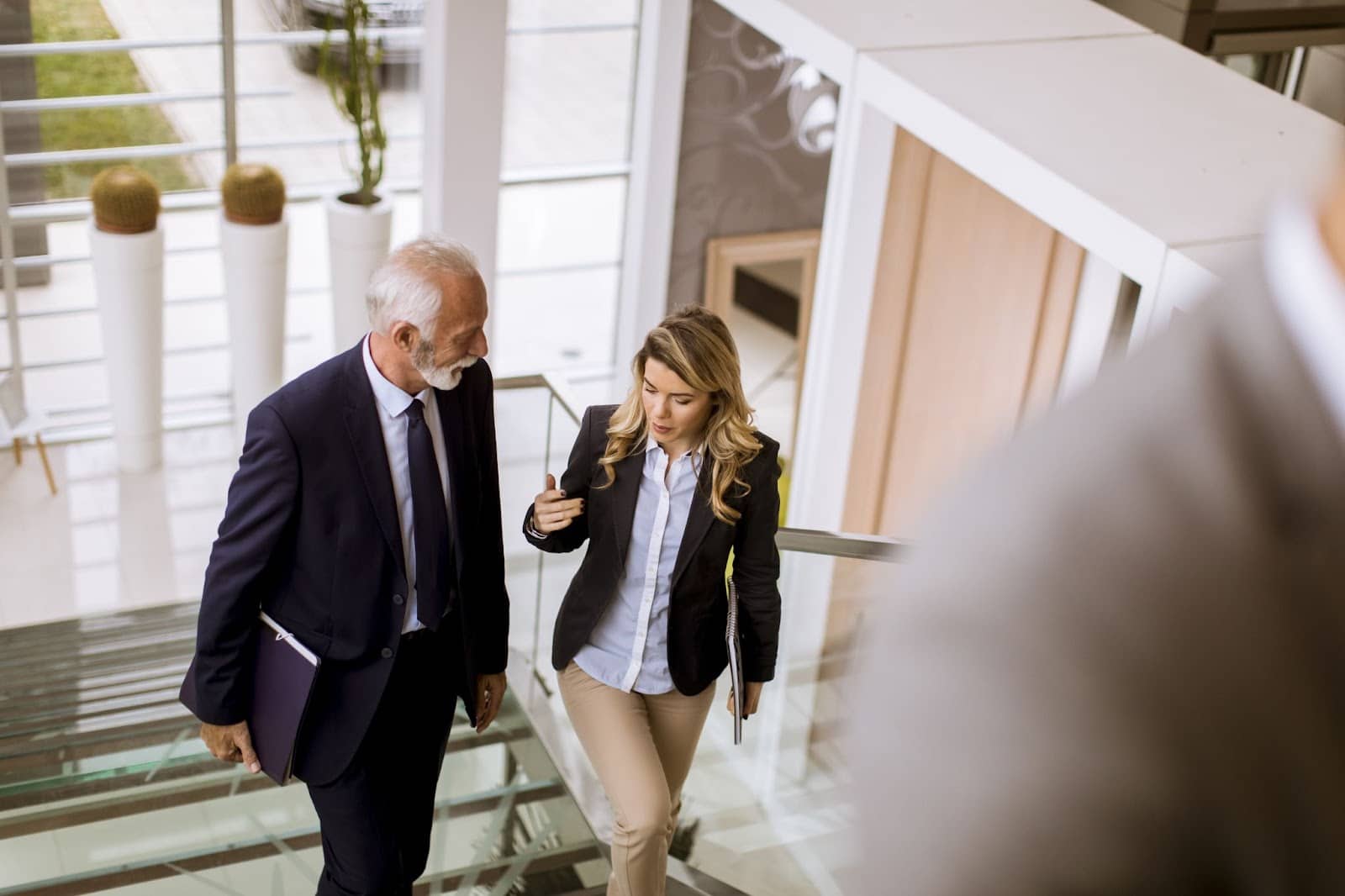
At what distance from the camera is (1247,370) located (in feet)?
1.30

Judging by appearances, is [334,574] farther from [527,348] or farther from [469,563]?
[527,348]

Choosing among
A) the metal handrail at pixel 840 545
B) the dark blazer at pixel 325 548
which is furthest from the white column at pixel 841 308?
the dark blazer at pixel 325 548

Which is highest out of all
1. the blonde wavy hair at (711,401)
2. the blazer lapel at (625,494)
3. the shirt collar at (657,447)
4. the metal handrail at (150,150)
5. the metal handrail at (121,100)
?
the blonde wavy hair at (711,401)

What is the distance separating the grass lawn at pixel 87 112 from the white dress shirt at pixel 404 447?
6774 millimetres

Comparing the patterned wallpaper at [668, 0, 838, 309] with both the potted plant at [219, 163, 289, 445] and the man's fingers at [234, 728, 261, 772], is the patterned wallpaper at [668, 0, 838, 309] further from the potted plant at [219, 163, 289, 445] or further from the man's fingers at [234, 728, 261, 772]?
the man's fingers at [234, 728, 261, 772]

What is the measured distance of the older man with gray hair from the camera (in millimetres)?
2984

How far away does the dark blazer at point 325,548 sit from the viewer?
9.73 feet

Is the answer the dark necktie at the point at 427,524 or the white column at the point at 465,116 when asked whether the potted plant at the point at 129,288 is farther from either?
the dark necktie at the point at 427,524

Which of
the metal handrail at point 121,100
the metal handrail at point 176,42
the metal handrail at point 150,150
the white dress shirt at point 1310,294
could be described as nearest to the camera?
the white dress shirt at point 1310,294

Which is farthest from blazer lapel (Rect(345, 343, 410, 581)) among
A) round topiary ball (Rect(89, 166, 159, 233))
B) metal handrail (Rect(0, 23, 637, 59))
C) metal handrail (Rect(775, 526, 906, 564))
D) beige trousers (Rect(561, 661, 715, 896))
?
metal handrail (Rect(0, 23, 637, 59))

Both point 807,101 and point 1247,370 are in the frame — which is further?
point 807,101

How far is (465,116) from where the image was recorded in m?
8.80

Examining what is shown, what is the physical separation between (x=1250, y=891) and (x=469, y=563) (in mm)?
2959

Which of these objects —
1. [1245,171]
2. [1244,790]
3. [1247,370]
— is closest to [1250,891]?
[1244,790]
